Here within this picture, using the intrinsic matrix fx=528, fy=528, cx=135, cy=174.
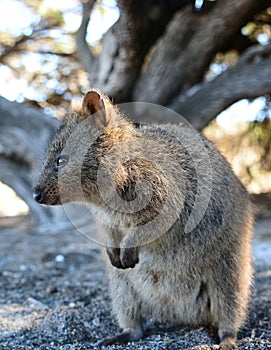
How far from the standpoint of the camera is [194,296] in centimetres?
333

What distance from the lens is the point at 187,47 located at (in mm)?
6336

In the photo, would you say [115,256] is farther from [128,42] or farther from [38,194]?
[128,42]

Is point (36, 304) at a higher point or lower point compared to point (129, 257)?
lower

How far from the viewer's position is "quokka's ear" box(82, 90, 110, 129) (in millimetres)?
3123

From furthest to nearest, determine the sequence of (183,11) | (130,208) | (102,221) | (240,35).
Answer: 1. (240,35)
2. (183,11)
3. (102,221)
4. (130,208)

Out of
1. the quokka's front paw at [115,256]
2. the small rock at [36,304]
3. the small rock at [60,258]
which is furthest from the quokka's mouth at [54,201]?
the small rock at [60,258]

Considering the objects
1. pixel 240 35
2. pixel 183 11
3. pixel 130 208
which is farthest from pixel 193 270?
pixel 240 35

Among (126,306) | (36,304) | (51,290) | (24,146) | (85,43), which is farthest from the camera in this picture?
(24,146)

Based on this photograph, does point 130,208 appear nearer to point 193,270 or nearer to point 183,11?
point 193,270

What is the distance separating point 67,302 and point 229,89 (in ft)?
11.0

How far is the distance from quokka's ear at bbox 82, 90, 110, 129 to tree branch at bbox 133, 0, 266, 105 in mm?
3173

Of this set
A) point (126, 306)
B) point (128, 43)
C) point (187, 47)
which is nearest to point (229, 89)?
point (187, 47)

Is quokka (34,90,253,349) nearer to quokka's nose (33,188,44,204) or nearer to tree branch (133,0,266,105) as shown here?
quokka's nose (33,188,44,204)

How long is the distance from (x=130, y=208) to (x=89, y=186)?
0.90ft
